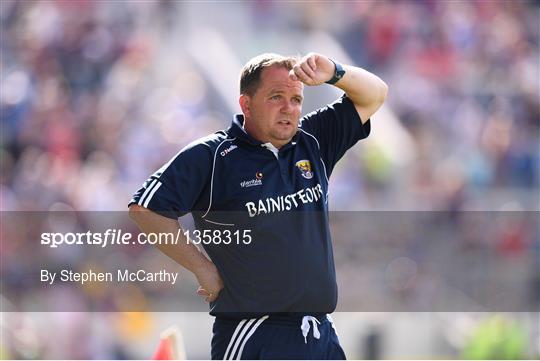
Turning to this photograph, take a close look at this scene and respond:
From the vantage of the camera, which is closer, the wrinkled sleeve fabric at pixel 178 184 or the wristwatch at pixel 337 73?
the wrinkled sleeve fabric at pixel 178 184

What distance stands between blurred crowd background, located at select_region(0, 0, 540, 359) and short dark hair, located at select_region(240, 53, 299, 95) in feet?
14.9

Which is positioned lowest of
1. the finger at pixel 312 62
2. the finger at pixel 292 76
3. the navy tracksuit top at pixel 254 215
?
the navy tracksuit top at pixel 254 215

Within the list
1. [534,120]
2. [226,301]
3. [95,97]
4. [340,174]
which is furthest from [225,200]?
[534,120]

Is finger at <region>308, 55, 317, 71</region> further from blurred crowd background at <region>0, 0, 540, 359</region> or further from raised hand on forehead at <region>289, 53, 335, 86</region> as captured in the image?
blurred crowd background at <region>0, 0, 540, 359</region>

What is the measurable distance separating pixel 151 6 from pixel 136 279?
4628 mm

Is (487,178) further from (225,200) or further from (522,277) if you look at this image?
(225,200)

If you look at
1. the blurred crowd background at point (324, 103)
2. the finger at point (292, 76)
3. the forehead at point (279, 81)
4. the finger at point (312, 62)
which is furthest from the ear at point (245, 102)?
the blurred crowd background at point (324, 103)

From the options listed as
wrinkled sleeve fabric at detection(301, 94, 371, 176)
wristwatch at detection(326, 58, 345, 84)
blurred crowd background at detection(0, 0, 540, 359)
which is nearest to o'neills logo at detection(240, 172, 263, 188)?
wrinkled sleeve fabric at detection(301, 94, 371, 176)

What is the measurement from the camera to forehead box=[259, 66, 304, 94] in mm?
5031

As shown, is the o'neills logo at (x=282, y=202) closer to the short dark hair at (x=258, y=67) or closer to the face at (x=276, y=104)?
the face at (x=276, y=104)

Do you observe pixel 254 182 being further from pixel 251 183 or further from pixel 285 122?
pixel 285 122

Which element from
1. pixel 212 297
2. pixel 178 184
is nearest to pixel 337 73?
pixel 178 184

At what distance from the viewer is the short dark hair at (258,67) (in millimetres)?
5043

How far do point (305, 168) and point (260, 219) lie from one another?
0.37 m
